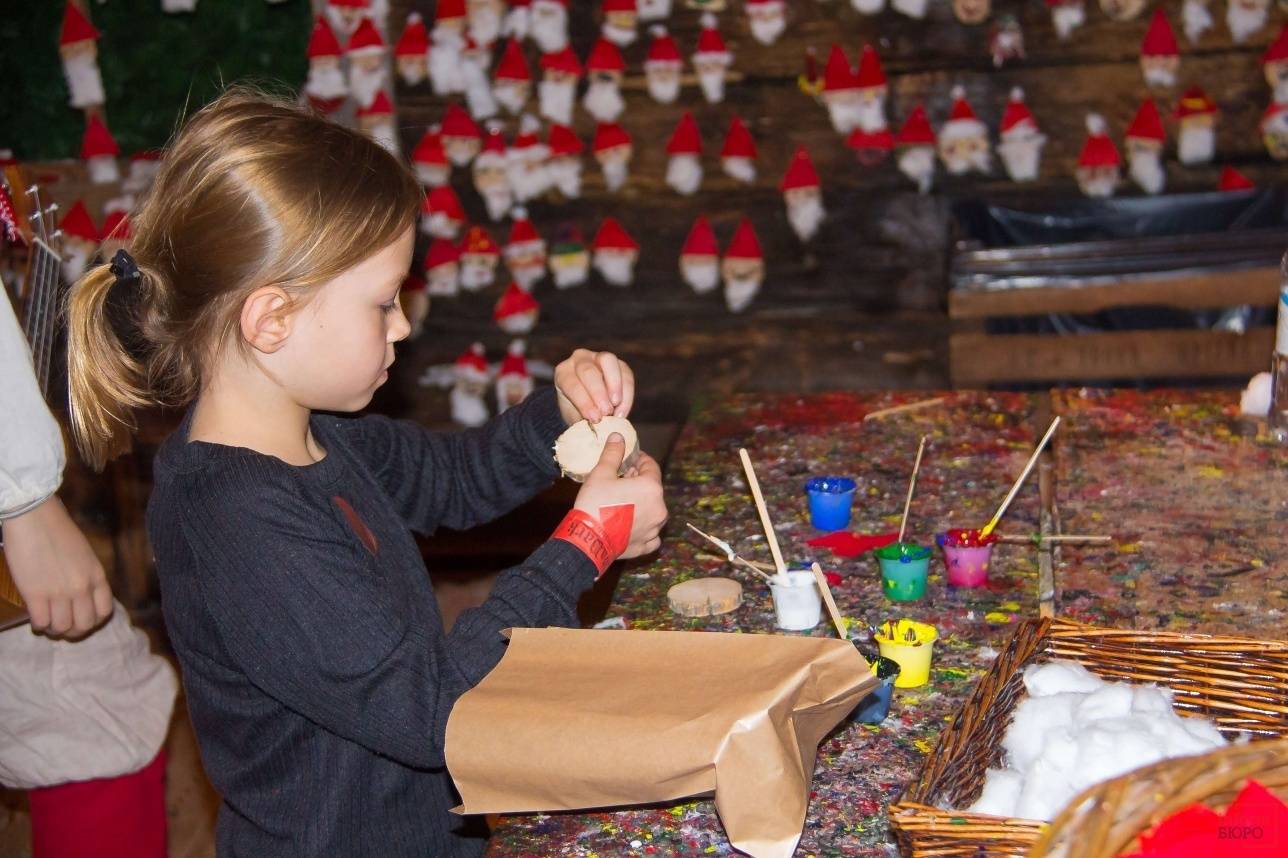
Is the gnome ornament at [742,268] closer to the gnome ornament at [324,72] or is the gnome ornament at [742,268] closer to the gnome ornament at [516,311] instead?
the gnome ornament at [516,311]

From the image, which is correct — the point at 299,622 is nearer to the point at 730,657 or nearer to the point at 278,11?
the point at 730,657

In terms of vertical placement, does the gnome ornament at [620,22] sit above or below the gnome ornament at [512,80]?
above

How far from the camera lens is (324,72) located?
13.0 feet

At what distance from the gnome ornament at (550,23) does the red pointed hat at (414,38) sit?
0.36 metres

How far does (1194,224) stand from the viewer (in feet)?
12.2

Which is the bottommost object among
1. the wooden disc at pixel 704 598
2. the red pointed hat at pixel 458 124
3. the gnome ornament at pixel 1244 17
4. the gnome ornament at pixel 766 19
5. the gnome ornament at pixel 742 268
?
the gnome ornament at pixel 742 268

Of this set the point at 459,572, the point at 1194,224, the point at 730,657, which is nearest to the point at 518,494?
the point at 730,657

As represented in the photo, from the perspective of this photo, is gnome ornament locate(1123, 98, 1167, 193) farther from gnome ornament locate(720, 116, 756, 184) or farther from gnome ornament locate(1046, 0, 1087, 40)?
gnome ornament locate(720, 116, 756, 184)

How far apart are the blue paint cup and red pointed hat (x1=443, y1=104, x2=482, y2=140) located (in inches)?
96.5

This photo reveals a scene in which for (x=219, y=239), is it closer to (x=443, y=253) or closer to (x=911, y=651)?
(x=911, y=651)

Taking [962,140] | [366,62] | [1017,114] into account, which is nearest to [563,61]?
[366,62]

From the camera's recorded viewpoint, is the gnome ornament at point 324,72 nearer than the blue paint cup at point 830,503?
No

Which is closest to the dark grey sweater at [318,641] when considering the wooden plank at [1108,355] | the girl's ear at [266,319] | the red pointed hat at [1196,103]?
the girl's ear at [266,319]

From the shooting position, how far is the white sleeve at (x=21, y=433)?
5.45 ft
